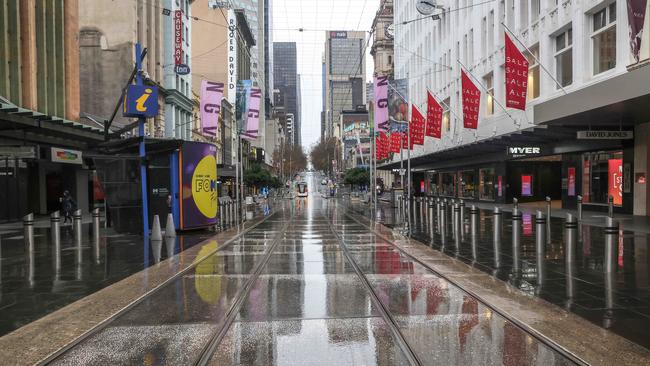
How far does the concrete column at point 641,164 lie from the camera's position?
2202cm

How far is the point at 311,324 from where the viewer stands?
269 inches

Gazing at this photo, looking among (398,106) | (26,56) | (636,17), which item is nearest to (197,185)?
(26,56)

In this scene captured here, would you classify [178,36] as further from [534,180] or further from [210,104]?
[534,180]

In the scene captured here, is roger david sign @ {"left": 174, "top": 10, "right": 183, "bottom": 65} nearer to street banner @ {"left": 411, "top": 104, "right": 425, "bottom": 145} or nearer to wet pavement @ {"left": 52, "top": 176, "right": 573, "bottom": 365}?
street banner @ {"left": 411, "top": 104, "right": 425, "bottom": 145}

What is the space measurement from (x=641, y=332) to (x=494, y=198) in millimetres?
33278

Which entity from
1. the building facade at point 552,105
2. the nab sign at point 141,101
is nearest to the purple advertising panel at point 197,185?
the nab sign at point 141,101

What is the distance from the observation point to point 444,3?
4475 centimetres

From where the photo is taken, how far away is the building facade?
63.1 feet

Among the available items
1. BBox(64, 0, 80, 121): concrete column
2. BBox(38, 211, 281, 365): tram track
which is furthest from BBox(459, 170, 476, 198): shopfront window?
BBox(38, 211, 281, 365): tram track

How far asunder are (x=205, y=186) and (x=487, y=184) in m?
26.1

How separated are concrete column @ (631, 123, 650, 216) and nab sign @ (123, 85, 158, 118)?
1968cm

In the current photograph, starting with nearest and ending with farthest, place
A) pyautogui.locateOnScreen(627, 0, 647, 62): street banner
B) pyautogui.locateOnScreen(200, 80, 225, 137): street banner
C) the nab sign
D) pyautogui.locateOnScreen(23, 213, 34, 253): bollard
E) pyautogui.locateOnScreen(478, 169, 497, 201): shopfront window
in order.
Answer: pyautogui.locateOnScreen(23, 213, 34, 253): bollard
the nab sign
pyautogui.locateOnScreen(627, 0, 647, 62): street banner
pyautogui.locateOnScreen(200, 80, 225, 137): street banner
pyautogui.locateOnScreen(478, 169, 497, 201): shopfront window

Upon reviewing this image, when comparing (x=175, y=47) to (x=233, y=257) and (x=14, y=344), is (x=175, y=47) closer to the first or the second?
(x=233, y=257)

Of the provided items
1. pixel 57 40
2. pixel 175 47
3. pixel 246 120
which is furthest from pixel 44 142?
pixel 175 47
